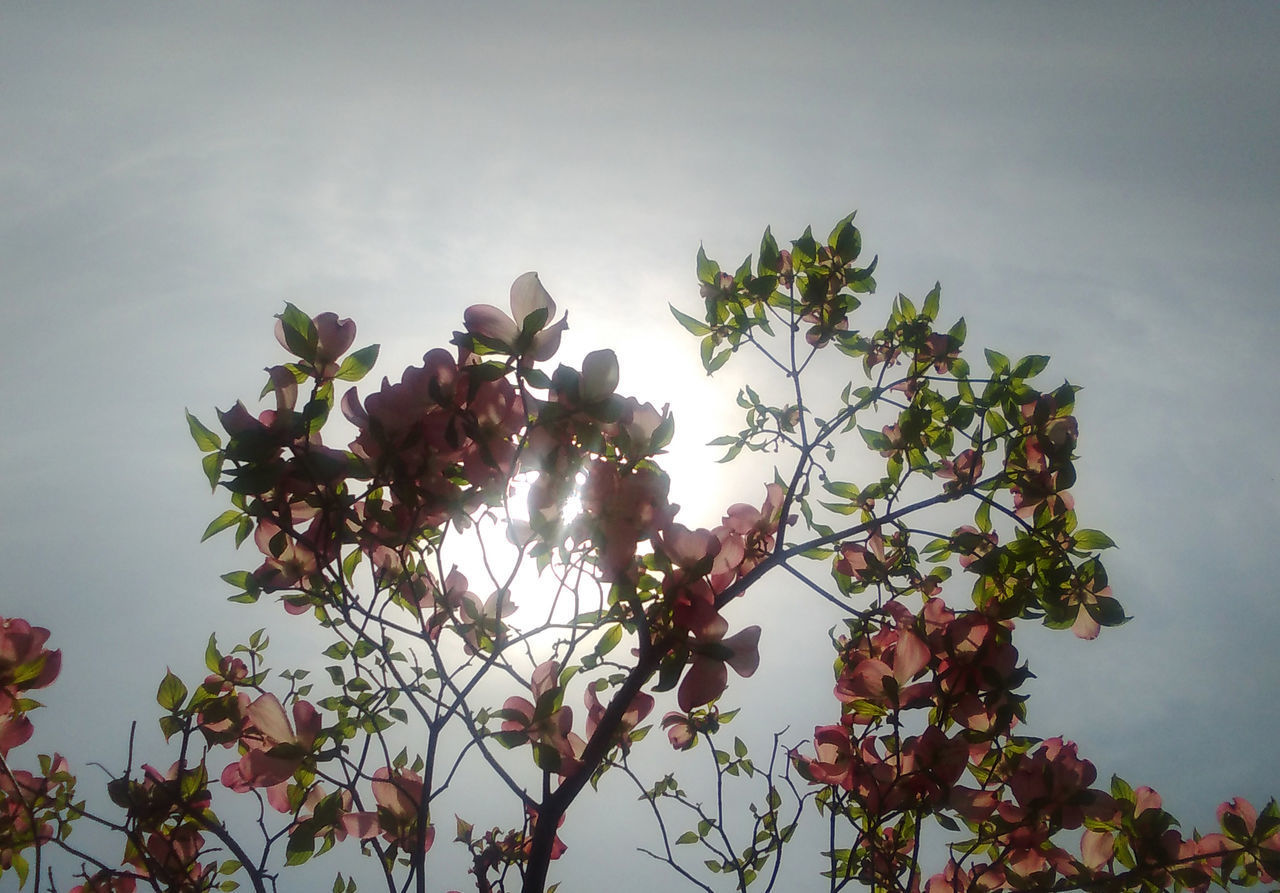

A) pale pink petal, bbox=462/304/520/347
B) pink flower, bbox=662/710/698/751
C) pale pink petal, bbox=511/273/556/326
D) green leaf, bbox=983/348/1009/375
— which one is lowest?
pink flower, bbox=662/710/698/751

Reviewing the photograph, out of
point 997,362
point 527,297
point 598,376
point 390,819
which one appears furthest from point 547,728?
point 997,362

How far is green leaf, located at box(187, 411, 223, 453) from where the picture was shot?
1.26 metres

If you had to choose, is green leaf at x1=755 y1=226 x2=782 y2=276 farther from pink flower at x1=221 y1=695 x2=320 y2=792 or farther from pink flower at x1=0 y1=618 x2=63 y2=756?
pink flower at x1=0 y1=618 x2=63 y2=756

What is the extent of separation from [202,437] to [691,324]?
1250mm

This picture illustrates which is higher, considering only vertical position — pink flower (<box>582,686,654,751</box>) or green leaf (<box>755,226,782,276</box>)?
green leaf (<box>755,226,782,276</box>)

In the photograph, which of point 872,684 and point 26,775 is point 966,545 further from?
point 26,775

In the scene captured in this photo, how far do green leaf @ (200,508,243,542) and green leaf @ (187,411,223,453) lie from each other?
134 mm

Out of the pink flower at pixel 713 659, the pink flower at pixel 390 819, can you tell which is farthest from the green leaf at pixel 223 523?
the pink flower at pixel 713 659

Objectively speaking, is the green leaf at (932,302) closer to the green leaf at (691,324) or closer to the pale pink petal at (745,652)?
the green leaf at (691,324)

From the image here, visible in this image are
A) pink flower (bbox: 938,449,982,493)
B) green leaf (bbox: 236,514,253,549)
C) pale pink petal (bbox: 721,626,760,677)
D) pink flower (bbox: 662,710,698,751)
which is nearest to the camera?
Answer: pale pink petal (bbox: 721,626,760,677)

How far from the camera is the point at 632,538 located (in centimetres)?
116

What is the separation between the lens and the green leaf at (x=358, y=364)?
1.26 m

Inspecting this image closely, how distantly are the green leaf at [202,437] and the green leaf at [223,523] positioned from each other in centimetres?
13

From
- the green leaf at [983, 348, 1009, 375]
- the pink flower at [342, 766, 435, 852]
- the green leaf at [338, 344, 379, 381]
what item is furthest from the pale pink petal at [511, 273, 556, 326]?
the green leaf at [983, 348, 1009, 375]
